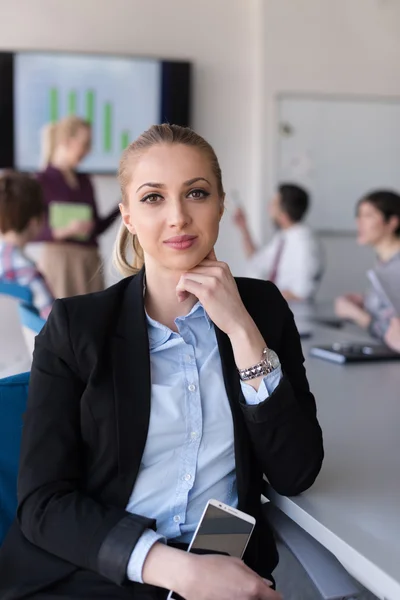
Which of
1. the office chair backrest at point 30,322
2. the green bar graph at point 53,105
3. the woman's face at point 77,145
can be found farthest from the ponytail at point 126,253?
the green bar graph at point 53,105

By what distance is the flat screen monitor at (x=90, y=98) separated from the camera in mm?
5277

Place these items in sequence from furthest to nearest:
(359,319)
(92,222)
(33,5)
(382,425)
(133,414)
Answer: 1. (33,5)
2. (92,222)
3. (359,319)
4. (382,425)
5. (133,414)

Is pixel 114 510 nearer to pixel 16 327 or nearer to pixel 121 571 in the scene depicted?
pixel 121 571

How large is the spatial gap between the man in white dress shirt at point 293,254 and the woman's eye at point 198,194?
10.3ft

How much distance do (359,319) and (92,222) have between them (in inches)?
74.6

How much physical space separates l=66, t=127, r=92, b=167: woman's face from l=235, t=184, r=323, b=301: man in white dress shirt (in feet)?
4.18

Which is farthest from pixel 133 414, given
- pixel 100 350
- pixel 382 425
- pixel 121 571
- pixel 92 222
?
pixel 92 222

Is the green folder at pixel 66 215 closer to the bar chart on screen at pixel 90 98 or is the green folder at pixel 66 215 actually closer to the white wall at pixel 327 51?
the bar chart on screen at pixel 90 98

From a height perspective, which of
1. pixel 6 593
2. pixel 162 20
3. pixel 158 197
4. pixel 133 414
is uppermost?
pixel 162 20

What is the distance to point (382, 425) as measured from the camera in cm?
160

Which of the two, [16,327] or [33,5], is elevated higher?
[33,5]

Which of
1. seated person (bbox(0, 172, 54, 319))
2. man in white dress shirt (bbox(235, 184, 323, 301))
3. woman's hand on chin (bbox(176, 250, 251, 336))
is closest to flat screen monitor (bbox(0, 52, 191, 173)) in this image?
man in white dress shirt (bbox(235, 184, 323, 301))

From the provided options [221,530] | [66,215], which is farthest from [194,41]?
[221,530]

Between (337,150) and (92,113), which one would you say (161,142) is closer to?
(92,113)
